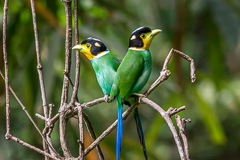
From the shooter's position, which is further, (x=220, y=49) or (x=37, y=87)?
(x=220, y=49)

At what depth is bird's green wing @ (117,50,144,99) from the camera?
985 mm

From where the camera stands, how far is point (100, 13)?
276 centimetres

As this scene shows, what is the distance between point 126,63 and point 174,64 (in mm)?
1845

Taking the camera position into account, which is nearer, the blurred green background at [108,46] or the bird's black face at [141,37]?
the bird's black face at [141,37]

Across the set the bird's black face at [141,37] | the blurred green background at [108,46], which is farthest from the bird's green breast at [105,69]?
the blurred green background at [108,46]

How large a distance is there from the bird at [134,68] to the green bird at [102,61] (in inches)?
3.1

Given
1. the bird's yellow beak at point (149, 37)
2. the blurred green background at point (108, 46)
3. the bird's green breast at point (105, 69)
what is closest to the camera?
the bird's yellow beak at point (149, 37)

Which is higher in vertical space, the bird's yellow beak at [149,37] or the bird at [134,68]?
the bird's yellow beak at [149,37]

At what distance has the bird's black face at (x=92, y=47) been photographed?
1061 millimetres

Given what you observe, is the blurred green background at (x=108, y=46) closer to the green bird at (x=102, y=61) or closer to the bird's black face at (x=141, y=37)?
the green bird at (x=102, y=61)

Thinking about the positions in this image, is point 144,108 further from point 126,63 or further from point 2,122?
point 126,63

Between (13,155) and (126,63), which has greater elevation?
(126,63)

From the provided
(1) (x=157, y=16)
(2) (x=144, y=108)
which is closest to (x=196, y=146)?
(2) (x=144, y=108)

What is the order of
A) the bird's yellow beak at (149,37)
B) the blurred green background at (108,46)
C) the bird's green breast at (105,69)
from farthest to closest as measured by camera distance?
the blurred green background at (108,46) → the bird's green breast at (105,69) → the bird's yellow beak at (149,37)
